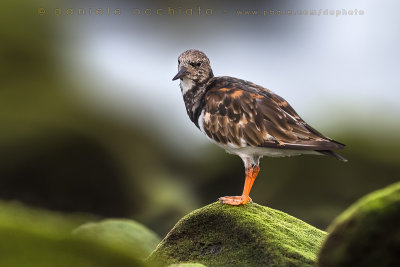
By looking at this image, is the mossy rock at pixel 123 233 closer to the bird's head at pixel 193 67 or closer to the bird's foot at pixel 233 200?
the bird's foot at pixel 233 200

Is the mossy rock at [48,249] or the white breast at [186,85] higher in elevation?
the white breast at [186,85]

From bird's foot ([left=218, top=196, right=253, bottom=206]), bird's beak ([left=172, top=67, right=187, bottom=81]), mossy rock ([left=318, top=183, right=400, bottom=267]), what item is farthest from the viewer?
bird's beak ([left=172, top=67, right=187, bottom=81])

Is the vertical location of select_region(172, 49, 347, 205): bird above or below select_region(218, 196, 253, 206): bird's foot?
above

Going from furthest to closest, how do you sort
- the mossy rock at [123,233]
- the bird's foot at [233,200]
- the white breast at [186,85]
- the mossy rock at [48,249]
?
1. the mossy rock at [123,233]
2. the white breast at [186,85]
3. the bird's foot at [233,200]
4. the mossy rock at [48,249]

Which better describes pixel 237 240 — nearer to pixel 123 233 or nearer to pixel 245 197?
pixel 245 197

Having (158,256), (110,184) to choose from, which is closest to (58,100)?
(110,184)

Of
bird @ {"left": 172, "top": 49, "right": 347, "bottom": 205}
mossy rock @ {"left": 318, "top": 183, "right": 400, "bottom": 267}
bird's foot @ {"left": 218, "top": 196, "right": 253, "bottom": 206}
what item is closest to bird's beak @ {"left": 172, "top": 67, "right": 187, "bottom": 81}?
bird @ {"left": 172, "top": 49, "right": 347, "bottom": 205}

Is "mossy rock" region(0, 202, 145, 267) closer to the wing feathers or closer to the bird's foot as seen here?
the bird's foot

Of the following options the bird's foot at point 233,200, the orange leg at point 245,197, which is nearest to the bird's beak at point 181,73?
the orange leg at point 245,197
